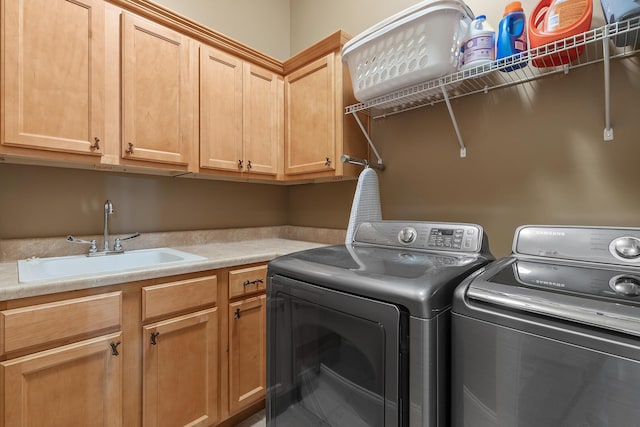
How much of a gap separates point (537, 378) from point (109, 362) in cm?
146

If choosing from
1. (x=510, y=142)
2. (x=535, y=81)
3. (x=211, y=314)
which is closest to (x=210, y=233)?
(x=211, y=314)

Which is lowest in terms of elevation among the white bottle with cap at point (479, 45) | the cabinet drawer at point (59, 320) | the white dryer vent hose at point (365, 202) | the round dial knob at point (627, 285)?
the cabinet drawer at point (59, 320)

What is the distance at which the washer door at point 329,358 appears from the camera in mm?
853

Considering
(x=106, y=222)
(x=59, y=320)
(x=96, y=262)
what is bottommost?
(x=59, y=320)

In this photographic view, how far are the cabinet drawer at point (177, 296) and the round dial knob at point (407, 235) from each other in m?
0.95

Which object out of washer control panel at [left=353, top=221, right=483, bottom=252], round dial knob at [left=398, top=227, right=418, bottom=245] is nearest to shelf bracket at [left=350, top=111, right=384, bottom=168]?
washer control panel at [left=353, top=221, right=483, bottom=252]

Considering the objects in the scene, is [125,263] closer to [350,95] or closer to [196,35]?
[196,35]

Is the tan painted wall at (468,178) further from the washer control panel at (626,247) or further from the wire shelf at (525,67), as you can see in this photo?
the washer control panel at (626,247)

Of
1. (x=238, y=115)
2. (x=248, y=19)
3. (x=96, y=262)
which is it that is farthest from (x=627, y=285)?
(x=248, y=19)

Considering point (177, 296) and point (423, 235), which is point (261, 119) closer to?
point (177, 296)

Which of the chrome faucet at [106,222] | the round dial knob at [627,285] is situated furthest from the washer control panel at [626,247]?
the chrome faucet at [106,222]

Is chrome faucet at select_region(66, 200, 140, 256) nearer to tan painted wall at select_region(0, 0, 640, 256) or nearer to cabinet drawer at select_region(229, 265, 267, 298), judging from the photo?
tan painted wall at select_region(0, 0, 640, 256)

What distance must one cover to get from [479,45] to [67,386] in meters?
2.15

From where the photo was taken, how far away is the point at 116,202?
1858 mm
